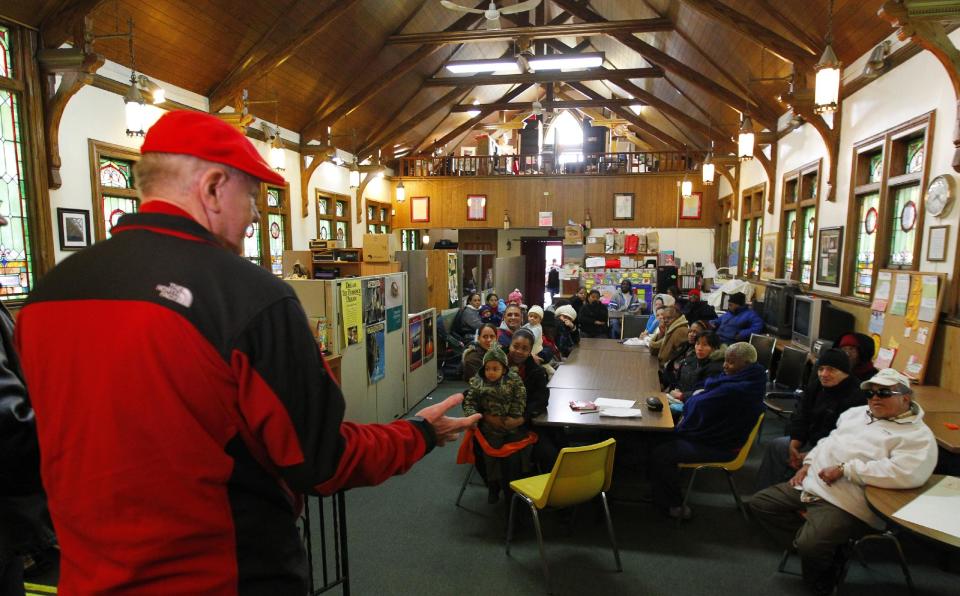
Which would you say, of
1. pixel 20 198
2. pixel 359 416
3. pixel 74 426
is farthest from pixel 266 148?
pixel 74 426

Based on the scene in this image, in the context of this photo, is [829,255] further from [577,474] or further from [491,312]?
[577,474]

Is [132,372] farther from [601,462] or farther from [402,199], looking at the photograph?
[402,199]

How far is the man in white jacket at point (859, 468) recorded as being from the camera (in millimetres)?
2494

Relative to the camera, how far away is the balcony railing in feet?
43.5

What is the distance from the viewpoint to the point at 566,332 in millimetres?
6578

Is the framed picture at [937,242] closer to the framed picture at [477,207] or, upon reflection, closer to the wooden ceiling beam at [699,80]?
the wooden ceiling beam at [699,80]

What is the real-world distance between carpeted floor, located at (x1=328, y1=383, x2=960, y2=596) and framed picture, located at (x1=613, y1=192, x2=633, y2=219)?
10240 mm

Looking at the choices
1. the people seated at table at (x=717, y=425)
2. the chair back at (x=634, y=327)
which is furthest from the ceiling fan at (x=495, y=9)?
the chair back at (x=634, y=327)

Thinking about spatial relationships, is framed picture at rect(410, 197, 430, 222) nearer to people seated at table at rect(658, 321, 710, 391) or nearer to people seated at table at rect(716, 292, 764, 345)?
people seated at table at rect(716, 292, 764, 345)

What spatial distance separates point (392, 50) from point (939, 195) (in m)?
8.96

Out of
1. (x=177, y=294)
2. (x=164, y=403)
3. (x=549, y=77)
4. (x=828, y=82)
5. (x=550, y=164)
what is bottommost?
(x=164, y=403)

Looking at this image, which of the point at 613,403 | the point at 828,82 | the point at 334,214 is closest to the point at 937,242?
the point at 828,82

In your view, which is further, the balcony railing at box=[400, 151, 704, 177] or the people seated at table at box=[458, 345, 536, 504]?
the balcony railing at box=[400, 151, 704, 177]

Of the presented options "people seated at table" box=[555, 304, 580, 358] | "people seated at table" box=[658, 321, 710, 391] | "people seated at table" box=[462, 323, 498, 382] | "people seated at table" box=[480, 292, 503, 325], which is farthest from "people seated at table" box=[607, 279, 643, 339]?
"people seated at table" box=[462, 323, 498, 382]
